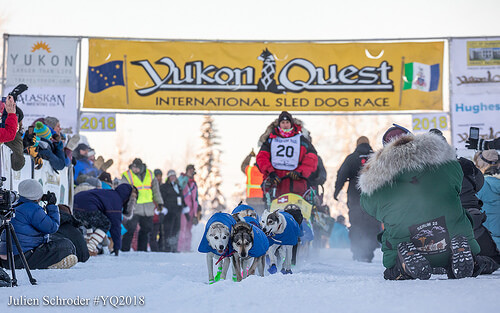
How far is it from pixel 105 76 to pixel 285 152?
6310 millimetres

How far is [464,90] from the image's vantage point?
13.5m

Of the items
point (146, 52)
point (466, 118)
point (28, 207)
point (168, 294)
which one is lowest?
point (168, 294)

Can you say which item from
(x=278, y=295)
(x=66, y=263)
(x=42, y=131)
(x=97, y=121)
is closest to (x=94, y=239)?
(x=42, y=131)

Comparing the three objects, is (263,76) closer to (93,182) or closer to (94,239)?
(93,182)

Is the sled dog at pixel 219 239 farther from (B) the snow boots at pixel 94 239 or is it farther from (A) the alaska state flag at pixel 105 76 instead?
(A) the alaska state flag at pixel 105 76

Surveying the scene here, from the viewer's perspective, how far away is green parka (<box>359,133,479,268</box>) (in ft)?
14.8

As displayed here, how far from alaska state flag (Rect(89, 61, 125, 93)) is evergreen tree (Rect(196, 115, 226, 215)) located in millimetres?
27452

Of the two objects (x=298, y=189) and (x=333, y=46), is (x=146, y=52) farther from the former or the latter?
(x=298, y=189)

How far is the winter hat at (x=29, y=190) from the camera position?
607cm

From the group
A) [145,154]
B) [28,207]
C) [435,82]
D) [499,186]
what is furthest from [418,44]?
[145,154]

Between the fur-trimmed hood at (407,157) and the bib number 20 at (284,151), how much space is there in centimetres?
336

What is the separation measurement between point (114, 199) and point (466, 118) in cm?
704

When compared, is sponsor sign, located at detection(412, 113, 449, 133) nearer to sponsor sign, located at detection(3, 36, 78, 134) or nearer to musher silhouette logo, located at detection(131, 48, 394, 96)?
musher silhouette logo, located at detection(131, 48, 394, 96)

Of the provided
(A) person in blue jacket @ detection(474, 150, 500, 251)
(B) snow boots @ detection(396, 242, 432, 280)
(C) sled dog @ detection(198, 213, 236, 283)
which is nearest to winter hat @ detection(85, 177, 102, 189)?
(C) sled dog @ detection(198, 213, 236, 283)
